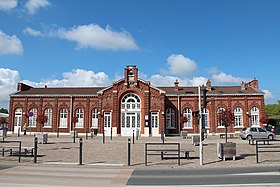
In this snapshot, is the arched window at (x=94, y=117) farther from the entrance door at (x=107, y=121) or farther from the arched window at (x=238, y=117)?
the arched window at (x=238, y=117)

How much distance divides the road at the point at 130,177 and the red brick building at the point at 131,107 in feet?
78.4

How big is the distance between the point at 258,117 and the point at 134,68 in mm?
19193

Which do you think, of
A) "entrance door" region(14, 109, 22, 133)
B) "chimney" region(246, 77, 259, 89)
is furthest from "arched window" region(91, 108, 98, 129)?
"chimney" region(246, 77, 259, 89)

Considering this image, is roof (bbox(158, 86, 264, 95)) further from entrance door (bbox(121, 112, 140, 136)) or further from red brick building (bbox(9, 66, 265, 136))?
entrance door (bbox(121, 112, 140, 136))

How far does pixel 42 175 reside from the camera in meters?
9.09

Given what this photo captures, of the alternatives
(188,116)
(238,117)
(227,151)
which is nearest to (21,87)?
(188,116)

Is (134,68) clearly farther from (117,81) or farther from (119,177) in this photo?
(119,177)

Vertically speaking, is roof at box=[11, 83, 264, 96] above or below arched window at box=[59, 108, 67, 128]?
above

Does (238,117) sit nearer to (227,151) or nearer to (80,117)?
(80,117)

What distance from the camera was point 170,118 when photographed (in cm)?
3731

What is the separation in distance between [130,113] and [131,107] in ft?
2.74

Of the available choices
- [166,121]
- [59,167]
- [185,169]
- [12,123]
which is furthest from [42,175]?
[12,123]

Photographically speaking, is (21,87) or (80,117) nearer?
(80,117)

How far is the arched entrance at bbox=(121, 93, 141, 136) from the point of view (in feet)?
114
